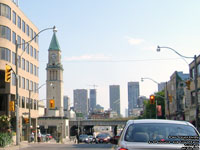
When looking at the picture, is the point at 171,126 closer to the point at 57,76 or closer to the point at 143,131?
the point at 143,131

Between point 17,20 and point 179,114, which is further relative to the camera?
point 179,114

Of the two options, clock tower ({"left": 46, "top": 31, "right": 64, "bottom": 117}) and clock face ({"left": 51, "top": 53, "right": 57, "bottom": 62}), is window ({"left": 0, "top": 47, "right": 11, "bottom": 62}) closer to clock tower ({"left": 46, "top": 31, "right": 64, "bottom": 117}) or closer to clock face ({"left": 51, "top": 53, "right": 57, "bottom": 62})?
clock face ({"left": 51, "top": 53, "right": 57, "bottom": 62})

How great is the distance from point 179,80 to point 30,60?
28814 millimetres

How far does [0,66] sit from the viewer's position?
53531 millimetres

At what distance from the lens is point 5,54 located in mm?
54469

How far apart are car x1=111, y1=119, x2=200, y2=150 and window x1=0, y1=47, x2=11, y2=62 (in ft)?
156

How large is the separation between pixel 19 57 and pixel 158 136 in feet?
171

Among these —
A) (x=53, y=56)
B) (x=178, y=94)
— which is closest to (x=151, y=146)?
(x=178, y=94)

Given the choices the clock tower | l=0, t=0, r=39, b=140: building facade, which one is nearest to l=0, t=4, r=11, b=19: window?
l=0, t=0, r=39, b=140: building facade

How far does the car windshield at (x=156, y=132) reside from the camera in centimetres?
794

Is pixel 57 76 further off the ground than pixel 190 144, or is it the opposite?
pixel 57 76

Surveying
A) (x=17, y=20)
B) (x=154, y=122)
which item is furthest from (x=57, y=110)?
(x=154, y=122)

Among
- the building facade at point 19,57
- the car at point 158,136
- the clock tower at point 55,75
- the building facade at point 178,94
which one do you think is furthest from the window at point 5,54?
the clock tower at point 55,75

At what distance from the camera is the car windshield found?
26.1 ft
